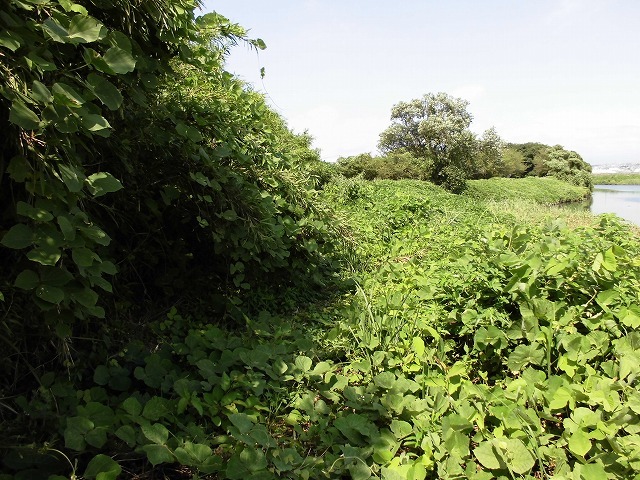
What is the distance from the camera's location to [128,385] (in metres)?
1.88

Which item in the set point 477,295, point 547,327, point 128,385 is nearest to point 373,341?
point 477,295

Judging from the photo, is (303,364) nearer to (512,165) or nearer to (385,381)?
(385,381)

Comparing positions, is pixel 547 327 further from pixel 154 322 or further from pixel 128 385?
pixel 154 322

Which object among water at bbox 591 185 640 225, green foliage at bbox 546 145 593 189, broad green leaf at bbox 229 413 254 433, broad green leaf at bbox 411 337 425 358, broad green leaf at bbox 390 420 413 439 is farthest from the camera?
green foliage at bbox 546 145 593 189

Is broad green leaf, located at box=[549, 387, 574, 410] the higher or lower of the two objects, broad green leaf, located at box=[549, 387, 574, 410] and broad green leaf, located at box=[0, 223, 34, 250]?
the lower

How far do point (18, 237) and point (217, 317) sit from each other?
69.8 inches

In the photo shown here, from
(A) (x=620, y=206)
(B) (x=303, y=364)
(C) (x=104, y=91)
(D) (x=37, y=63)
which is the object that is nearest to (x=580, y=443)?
(B) (x=303, y=364)

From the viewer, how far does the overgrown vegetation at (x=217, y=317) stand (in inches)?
54.2

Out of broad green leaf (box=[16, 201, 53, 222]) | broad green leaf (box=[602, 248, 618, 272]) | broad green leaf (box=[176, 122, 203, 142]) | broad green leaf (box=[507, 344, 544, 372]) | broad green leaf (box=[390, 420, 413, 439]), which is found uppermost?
broad green leaf (box=[176, 122, 203, 142])

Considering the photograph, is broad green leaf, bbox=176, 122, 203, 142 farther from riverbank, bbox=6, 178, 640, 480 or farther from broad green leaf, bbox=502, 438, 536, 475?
broad green leaf, bbox=502, 438, 536, 475

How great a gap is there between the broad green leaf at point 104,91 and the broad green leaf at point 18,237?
47 cm

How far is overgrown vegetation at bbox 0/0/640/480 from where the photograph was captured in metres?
1.38

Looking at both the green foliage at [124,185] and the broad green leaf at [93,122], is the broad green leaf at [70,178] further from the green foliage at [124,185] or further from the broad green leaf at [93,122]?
the broad green leaf at [93,122]

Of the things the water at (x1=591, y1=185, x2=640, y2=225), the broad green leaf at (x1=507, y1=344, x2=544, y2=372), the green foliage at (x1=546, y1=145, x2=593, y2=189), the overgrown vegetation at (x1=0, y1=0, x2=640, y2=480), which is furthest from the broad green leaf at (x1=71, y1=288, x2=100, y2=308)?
the green foliage at (x1=546, y1=145, x2=593, y2=189)
